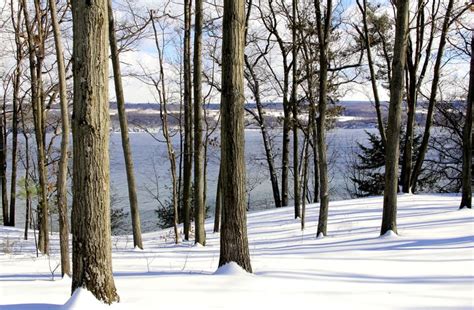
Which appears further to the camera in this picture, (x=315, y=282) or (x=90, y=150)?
(x=315, y=282)

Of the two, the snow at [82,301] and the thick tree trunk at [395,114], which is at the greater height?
the thick tree trunk at [395,114]

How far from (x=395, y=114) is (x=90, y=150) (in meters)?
5.81

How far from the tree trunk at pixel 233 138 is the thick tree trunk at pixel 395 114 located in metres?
3.92

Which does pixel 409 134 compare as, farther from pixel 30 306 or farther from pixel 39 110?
pixel 30 306

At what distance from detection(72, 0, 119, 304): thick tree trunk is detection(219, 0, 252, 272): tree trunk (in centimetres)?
152

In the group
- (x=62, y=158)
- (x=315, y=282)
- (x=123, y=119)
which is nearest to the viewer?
(x=315, y=282)

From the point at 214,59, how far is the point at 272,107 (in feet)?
18.3

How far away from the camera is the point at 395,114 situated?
7535 millimetres

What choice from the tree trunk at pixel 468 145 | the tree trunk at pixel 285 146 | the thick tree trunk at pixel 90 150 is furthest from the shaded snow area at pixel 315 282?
the tree trunk at pixel 285 146

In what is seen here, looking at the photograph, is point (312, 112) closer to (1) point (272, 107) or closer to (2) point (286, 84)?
(2) point (286, 84)

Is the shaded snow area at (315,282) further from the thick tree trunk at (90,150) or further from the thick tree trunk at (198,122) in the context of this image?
the thick tree trunk at (198,122)

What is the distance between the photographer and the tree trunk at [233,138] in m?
4.59

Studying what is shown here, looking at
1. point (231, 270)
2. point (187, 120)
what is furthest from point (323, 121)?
point (187, 120)

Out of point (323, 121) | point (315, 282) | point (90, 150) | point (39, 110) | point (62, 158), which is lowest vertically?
point (315, 282)
